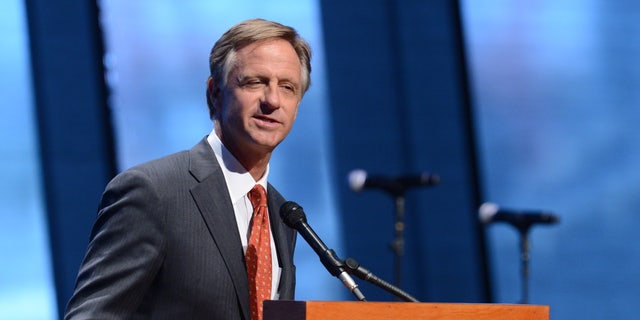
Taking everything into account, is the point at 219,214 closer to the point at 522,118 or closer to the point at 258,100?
the point at 258,100

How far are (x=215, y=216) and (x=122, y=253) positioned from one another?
221 millimetres

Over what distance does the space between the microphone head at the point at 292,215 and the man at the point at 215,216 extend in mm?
95

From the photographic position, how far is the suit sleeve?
5.87 feet

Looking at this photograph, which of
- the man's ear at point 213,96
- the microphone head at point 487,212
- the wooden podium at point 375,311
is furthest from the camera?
the microphone head at point 487,212

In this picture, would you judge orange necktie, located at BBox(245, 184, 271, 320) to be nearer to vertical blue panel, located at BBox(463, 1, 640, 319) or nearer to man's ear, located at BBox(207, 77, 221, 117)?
man's ear, located at BBox(207, 77, 221, 117)

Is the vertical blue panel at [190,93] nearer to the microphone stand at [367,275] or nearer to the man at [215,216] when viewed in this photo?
the man at [215,216]

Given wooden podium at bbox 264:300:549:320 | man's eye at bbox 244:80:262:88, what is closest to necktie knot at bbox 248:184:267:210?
man's eye at bbox 244:80:262:88

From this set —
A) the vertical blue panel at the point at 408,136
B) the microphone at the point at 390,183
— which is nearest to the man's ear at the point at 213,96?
the microphone at the point at 390,183

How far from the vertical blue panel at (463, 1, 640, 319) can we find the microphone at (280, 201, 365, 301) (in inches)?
141

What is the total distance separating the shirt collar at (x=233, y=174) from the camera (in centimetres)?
208

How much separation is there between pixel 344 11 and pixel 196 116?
3.53ft

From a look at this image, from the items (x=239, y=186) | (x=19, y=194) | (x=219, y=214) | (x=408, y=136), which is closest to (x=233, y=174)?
(x=239, y=186)

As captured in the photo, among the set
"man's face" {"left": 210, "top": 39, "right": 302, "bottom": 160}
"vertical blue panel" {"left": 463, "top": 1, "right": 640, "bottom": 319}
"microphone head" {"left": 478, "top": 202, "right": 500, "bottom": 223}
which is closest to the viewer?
"man's face" {"left": 210, "top": 39, "right": 302, "bottom": 160}

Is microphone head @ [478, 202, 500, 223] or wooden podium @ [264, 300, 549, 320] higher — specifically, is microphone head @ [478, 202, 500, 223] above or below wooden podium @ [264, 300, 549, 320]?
below
